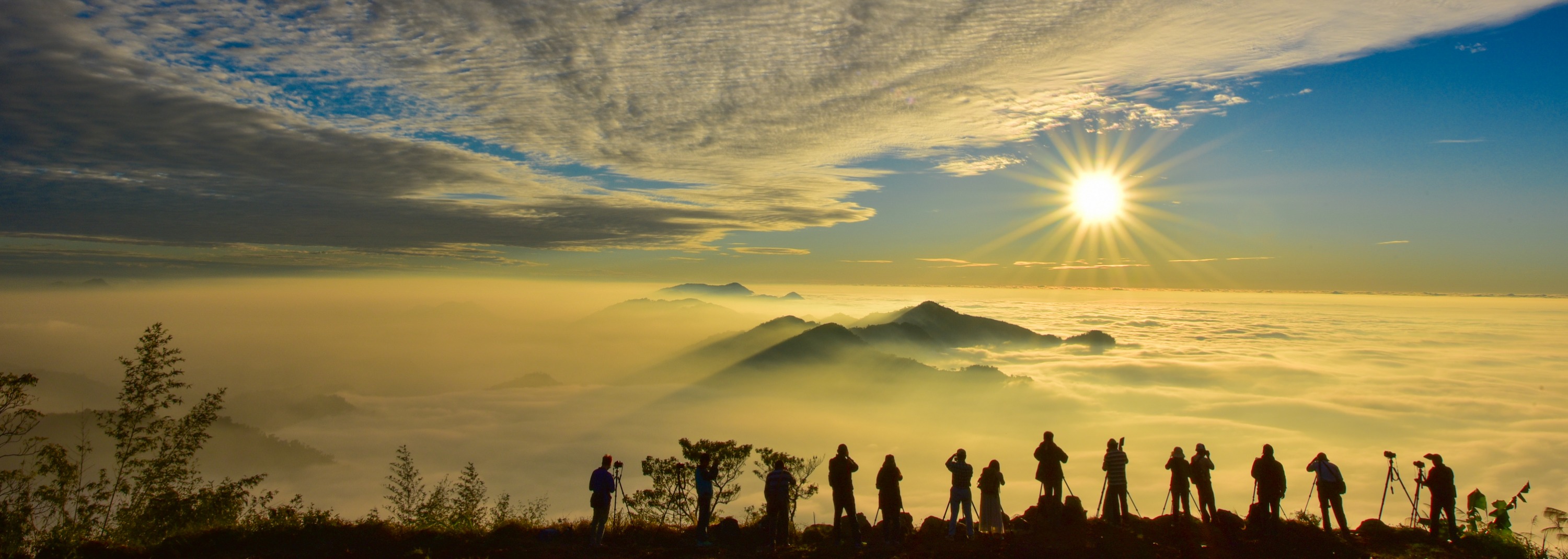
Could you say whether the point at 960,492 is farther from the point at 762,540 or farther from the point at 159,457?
the point at 159,457

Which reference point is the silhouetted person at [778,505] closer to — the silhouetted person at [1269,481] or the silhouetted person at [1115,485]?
the silhouetted person at [1115,485]

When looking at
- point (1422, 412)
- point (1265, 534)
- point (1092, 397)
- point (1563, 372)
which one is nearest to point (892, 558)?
point (1265, 534)

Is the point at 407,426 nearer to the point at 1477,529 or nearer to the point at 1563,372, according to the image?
the point at 1477,529

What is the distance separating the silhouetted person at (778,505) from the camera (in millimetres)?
12742

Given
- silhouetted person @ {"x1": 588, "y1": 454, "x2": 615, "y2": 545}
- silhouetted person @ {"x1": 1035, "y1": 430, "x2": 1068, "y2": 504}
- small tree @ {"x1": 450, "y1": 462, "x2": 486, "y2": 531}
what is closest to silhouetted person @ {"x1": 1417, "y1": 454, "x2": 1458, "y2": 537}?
silhouetted person @ {"x1": 1035, "y1": 430, "x2": 1068, "y2": 504}

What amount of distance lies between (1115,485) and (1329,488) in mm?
4050

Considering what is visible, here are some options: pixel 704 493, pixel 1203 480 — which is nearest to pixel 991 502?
pixel 1203 480

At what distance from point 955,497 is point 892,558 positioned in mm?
2199

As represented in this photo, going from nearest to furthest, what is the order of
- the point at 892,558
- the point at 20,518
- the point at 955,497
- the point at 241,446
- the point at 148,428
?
1. the point at 892,558
2. the point at 955,497
3. the point at 20,518
4. the point at 148,428
5. the point at 241,446

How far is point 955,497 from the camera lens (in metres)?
13.2

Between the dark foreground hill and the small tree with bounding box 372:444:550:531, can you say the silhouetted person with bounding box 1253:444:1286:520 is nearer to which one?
the dark foreground hill

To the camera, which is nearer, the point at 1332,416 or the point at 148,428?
the point at 148,428

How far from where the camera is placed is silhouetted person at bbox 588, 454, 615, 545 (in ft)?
41.0

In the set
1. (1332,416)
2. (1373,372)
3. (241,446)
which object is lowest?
(241,446)
